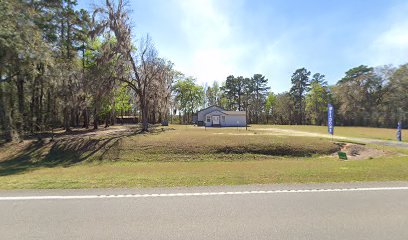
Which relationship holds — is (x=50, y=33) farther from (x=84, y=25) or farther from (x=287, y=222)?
(x=287, y=222)

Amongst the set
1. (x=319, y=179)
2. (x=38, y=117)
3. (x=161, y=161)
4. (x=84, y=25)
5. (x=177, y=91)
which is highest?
(x=84, y=25)

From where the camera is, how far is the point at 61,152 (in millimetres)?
20453

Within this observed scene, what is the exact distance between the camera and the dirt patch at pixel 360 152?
1766cm

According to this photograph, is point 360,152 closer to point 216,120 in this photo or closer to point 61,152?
point 61,152

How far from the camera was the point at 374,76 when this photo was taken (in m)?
60.9

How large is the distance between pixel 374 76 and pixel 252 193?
69.0 meters

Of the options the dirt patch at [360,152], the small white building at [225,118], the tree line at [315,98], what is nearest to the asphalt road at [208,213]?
the dirt patch at [360,152]

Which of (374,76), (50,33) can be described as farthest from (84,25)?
(374,76)

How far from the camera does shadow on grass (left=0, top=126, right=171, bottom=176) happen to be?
18344 millimetres

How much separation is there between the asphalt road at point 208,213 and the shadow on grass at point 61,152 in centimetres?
1383

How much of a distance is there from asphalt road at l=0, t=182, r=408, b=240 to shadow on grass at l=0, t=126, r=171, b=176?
1383 centimetres

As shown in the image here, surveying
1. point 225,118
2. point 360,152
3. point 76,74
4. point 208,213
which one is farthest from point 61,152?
point 225,118

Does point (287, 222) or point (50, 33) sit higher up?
point (50, 33)

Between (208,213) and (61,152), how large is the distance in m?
19.5
